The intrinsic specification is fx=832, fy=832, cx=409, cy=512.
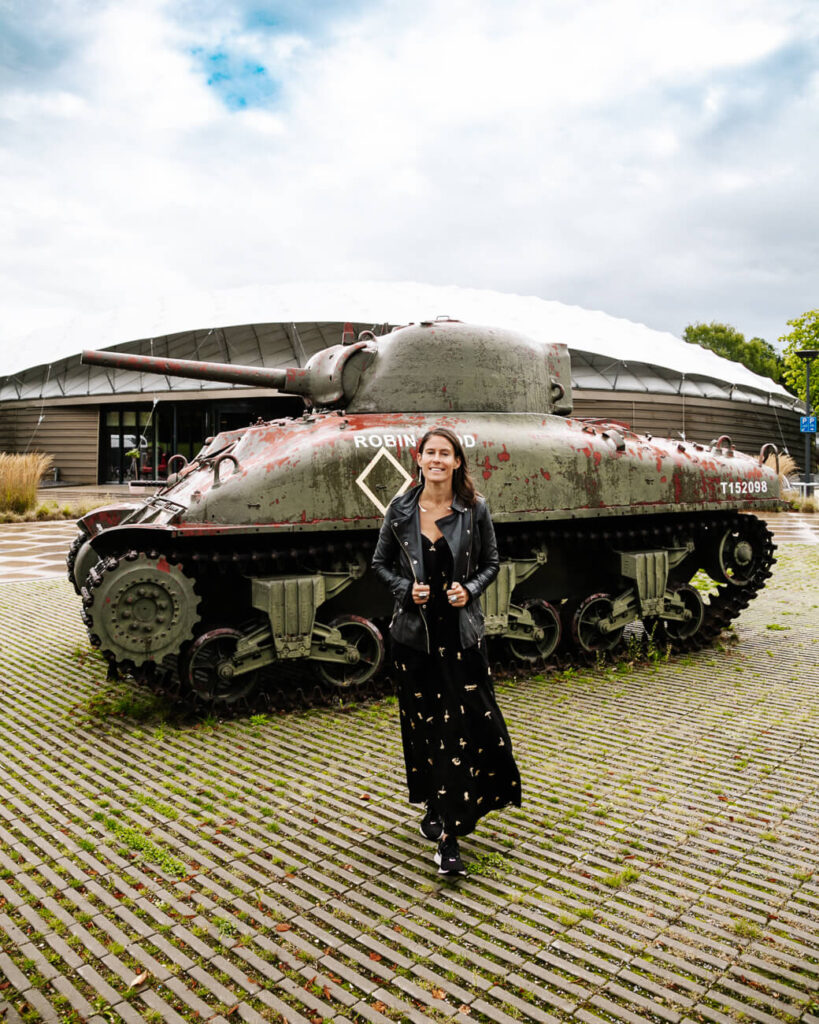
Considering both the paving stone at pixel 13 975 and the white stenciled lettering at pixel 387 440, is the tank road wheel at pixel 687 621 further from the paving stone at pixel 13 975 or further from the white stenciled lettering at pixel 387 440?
the paving stone at pixel 13 975

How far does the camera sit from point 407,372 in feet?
26.0

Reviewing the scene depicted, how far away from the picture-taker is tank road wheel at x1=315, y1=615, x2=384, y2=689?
23.2ft

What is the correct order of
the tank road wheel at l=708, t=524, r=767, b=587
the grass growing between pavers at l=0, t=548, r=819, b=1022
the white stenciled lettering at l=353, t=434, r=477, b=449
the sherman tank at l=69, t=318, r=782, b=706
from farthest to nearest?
the tank road wheel at l=708, t=524, r=767, b=587 < the white stenciled lettering at l=353, t=434, r=477, b=449 < the sherman tank at l=69, t=318, r=782, b=706 < the grass growing between pavers at l=0, t=548, r=819, b=1022

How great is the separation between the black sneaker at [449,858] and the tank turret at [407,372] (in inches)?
181

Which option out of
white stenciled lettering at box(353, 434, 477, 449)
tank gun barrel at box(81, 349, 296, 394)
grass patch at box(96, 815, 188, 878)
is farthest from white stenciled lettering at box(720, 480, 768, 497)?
grass patch at box(96, 815, 188, 878)

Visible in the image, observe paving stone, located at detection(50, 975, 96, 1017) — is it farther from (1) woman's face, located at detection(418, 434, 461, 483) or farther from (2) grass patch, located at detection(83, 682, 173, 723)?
(2) grass patch, located at detection(83, 682, 173, 723)

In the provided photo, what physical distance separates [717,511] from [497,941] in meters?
6.68

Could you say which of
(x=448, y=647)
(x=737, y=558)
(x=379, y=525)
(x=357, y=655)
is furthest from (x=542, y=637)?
(x=448, y=647)

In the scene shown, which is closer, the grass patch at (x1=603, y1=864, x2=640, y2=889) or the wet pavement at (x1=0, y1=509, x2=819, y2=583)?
the grass patch at (x1=603, y1=864, x2=640, y2=889)

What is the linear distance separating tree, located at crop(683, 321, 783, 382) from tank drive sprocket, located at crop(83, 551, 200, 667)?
67.6m

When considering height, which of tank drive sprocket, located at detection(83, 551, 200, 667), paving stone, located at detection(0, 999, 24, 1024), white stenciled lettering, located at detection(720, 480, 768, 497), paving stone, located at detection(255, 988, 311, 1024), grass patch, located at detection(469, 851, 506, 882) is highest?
white stenciled lettering, located at detection(720, 480, 768, 497)

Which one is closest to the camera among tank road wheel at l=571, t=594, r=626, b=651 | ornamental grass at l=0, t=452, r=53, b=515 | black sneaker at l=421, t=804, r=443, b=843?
black sneaker at l=421, t=804, r=443, b=843

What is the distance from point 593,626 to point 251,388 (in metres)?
29.8

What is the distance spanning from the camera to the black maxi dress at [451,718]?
4090 mm
